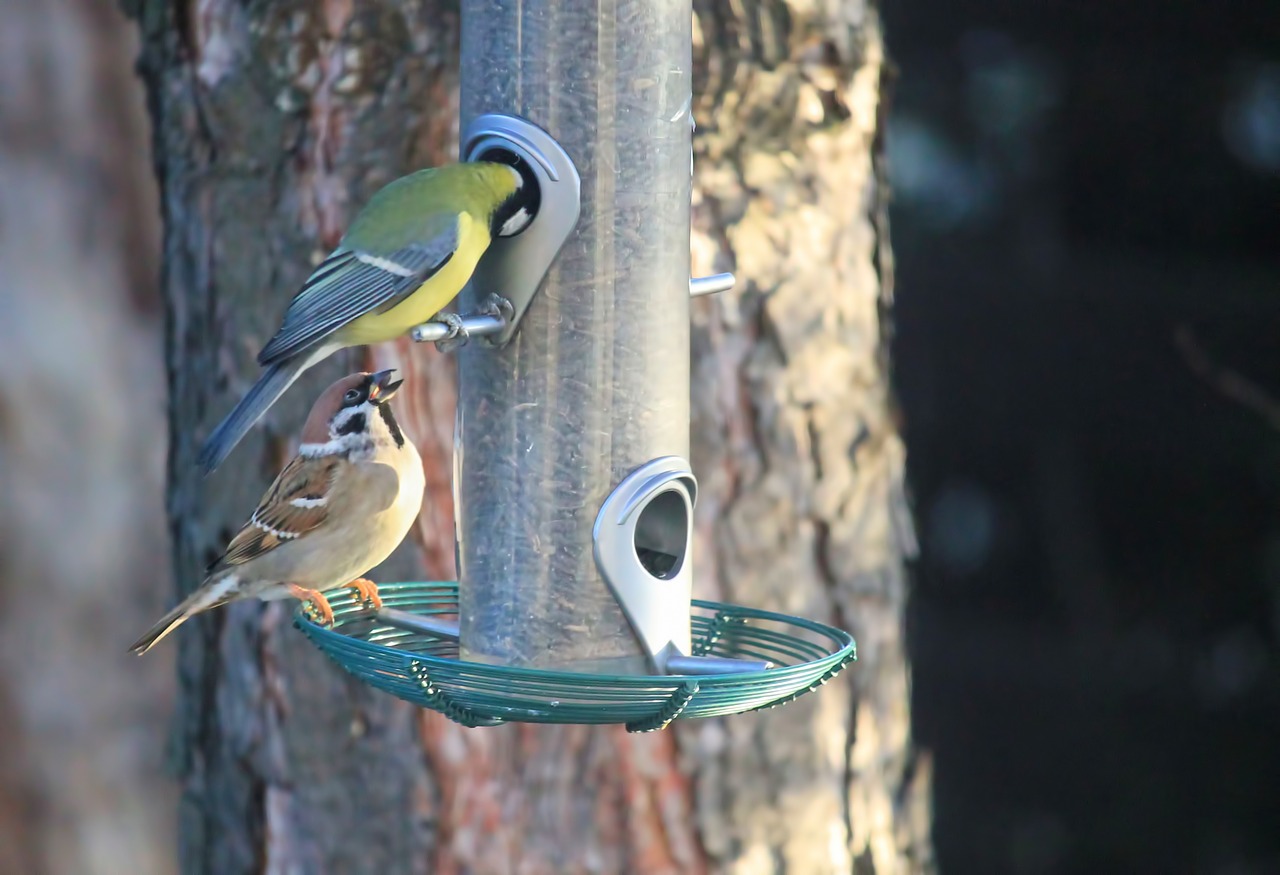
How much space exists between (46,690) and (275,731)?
75.5 inches

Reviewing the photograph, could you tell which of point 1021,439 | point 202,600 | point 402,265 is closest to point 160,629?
point 202,600

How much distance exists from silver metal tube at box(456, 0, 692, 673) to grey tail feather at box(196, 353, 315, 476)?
1.27ft

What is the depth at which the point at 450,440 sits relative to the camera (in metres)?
3.84

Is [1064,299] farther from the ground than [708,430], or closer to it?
farther from the ground

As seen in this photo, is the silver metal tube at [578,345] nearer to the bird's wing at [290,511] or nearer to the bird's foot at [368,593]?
the bird's foot at [368,593]

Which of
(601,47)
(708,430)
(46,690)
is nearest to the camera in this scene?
(601,47)

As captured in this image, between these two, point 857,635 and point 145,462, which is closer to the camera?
point 857,635

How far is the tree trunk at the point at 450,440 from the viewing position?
3.80 m

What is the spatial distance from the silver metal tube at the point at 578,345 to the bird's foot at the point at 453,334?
0.68 ft

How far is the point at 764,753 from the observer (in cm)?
394

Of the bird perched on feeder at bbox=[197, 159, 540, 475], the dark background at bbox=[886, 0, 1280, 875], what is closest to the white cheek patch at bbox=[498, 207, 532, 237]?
the bird perched on feeder at bbox=[197, 159, 540, 475]

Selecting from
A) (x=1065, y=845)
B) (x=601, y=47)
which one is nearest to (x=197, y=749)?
(x=601, y=47)

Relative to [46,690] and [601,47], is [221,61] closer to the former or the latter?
[601,47]

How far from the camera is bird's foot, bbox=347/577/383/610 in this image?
10.7 feet
